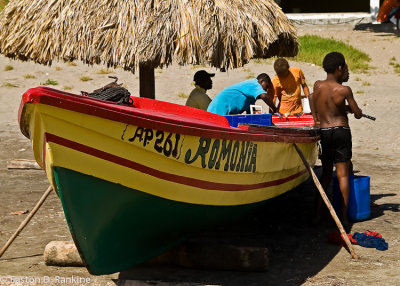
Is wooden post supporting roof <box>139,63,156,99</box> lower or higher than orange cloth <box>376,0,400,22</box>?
higher

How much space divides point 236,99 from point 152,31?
1.58m

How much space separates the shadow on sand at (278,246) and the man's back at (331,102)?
A: 1096 mm

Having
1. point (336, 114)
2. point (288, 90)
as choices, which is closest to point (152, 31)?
point (336, 114)

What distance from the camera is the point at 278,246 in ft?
26.2

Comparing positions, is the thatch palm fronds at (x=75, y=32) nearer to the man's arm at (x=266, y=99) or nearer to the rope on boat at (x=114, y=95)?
the rope on boat at (x=114, y=95)

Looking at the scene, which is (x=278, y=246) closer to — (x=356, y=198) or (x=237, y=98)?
(x=356, y=198)

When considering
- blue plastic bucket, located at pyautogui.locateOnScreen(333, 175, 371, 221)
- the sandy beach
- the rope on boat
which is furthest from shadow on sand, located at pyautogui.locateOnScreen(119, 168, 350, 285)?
the rope on boat

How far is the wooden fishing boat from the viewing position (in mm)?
5945

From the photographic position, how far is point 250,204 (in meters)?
7.75

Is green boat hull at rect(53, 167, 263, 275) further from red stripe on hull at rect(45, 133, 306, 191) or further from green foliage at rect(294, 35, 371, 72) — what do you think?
green foliage at rect(294, 35, 371, 72)

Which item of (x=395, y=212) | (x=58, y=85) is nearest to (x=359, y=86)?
(x=58, y=85)

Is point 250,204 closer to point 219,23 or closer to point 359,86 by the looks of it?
point 219,23

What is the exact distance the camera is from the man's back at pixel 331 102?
27.0ft

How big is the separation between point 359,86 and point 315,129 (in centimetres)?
1225
